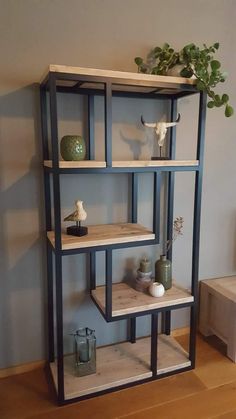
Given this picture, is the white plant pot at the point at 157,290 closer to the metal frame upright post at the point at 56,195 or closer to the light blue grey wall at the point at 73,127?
the light blue grey wall at the point at 73,127

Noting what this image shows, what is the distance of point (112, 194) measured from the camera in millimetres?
1880

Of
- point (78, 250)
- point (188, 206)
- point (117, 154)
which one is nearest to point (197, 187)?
point (188, 206)

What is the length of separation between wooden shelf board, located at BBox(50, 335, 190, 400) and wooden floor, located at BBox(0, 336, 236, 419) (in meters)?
0.06

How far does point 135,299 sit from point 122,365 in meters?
0.43

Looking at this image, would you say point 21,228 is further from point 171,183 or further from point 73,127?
point 171,183

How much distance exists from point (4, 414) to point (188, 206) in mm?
1551

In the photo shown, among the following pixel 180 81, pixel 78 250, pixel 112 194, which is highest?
pixel 180 81

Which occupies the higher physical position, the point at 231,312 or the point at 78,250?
the point at 78,250

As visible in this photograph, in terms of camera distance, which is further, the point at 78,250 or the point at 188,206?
the point at 188,206

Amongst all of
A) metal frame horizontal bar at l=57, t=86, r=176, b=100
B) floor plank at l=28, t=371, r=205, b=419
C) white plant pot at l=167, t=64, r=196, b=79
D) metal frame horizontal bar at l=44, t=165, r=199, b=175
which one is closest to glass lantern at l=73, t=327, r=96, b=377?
floor plank at l=28, t=371, r=205, b=419

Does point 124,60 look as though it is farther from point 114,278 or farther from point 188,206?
point 114,278

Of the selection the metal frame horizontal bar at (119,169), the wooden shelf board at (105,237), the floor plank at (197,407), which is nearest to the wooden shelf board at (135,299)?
the wooden shelf board at (105,237)

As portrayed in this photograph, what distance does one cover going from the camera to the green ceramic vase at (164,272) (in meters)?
1.87

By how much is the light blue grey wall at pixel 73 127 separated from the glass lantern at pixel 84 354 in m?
0.17
